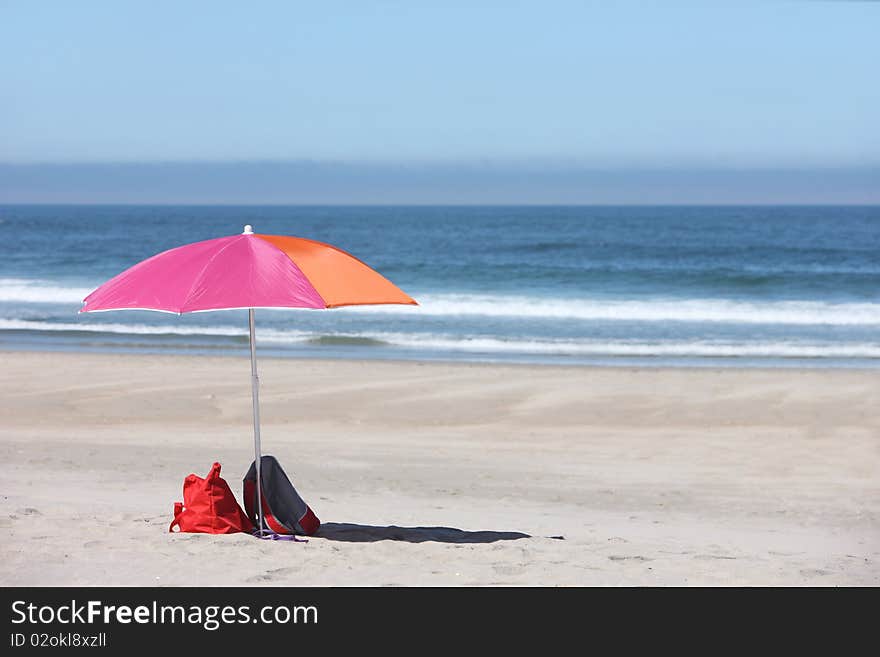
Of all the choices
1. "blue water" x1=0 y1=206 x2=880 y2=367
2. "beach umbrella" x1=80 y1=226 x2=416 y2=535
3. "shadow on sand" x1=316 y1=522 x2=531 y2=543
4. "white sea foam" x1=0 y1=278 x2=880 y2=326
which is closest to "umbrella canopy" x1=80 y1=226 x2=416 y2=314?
"beach umbrella" x1=80 y1=226 x2=416 y2=535

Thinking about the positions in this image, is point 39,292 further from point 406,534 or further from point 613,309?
point 406,534

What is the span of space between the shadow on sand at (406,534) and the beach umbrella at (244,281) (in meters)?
1.72

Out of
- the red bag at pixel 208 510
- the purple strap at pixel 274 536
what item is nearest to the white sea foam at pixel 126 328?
the red bag at pixel 208 510

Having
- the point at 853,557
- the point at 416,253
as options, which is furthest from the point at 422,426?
the point at 416,253

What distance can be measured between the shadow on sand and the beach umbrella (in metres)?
1.72

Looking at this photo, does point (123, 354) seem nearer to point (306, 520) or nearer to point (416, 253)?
point (306, 520)

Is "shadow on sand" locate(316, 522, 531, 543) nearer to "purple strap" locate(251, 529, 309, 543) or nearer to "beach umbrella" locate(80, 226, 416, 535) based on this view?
"purple strap" locate(251, 529, 309, 543)

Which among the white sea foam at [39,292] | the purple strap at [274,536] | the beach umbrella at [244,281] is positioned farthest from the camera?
the white sea foam at [39,292]

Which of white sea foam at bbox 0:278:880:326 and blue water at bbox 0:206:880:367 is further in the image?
white sea foam at bbox 0:278:880:326

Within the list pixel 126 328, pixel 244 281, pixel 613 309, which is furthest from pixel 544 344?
pixel 244 281

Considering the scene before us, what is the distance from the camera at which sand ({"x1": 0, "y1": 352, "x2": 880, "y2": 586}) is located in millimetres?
6113

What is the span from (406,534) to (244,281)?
89.7 inches

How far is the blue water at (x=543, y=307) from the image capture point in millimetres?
19047

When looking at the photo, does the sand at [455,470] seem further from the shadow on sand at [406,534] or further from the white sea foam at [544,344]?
the white sea foam at [544,344]
